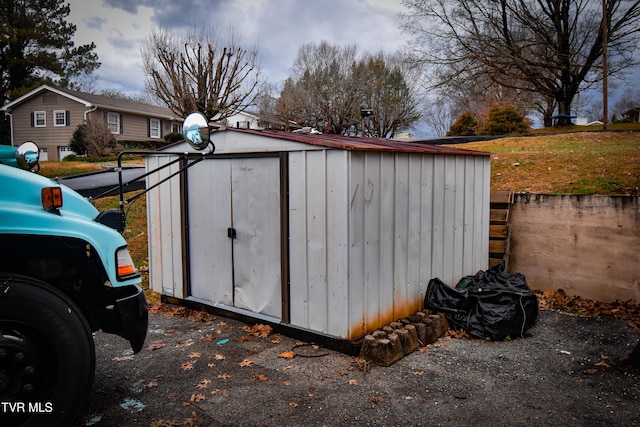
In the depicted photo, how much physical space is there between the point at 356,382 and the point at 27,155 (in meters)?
3.36

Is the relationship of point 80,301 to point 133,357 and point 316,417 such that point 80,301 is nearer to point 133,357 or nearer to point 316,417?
point 133,357

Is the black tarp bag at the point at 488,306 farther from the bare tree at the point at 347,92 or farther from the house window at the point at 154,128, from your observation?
the house window at the point at 154,128

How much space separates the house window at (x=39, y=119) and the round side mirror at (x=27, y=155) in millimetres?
28371

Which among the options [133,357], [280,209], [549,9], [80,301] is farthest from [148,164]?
[549,9]

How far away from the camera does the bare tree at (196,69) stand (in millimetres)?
18734

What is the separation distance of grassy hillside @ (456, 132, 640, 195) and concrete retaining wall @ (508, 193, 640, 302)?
115 centimetres

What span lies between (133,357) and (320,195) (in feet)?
8.53

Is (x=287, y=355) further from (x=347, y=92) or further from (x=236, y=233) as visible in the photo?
(x=347, y=92)

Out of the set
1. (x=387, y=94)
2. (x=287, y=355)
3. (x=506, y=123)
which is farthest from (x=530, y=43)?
(x=287, y=355)

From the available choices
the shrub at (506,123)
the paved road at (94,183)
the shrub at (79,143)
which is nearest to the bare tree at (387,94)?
the shrub at (506,123)

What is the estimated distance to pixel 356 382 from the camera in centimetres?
428

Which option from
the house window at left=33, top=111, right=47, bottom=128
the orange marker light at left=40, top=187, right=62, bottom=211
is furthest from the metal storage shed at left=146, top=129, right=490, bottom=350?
the house window at left=33, top=111, right=47, bottom=128

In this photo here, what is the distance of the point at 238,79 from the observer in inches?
776

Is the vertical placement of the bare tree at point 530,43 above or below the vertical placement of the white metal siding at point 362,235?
above
